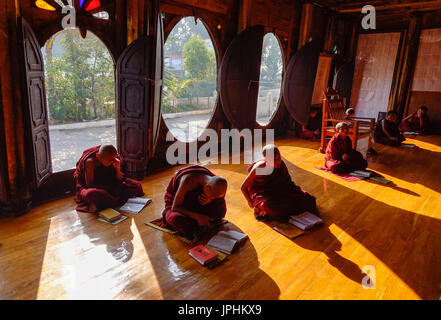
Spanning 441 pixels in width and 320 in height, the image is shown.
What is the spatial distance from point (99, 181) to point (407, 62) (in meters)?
9.59

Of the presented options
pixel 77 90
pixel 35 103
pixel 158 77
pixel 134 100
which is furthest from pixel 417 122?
pixel 35 103

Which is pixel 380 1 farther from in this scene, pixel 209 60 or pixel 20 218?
pixel 20 218

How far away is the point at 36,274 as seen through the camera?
2441 millimetres

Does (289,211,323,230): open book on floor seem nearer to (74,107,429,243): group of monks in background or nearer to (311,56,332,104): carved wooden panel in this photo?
(74,107,429,243): group of monks in background

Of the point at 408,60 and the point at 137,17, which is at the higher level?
the point at 408,60

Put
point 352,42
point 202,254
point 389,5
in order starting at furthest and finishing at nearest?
1. point 352,42
2. point 389,5
3. point 202,254

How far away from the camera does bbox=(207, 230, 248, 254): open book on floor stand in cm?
291

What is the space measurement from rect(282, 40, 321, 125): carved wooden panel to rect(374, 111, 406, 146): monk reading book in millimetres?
1972

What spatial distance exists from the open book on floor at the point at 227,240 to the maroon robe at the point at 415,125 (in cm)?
817

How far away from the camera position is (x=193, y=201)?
3248 millimetres

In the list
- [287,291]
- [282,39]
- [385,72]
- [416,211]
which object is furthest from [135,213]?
[385,72]

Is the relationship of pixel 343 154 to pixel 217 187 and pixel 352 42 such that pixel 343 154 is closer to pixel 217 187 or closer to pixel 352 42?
pixel 217 187

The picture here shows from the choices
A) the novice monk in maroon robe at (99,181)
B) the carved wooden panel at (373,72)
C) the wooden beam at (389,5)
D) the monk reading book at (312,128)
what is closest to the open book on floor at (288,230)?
the novice monk in maroon robe at (99,181)
